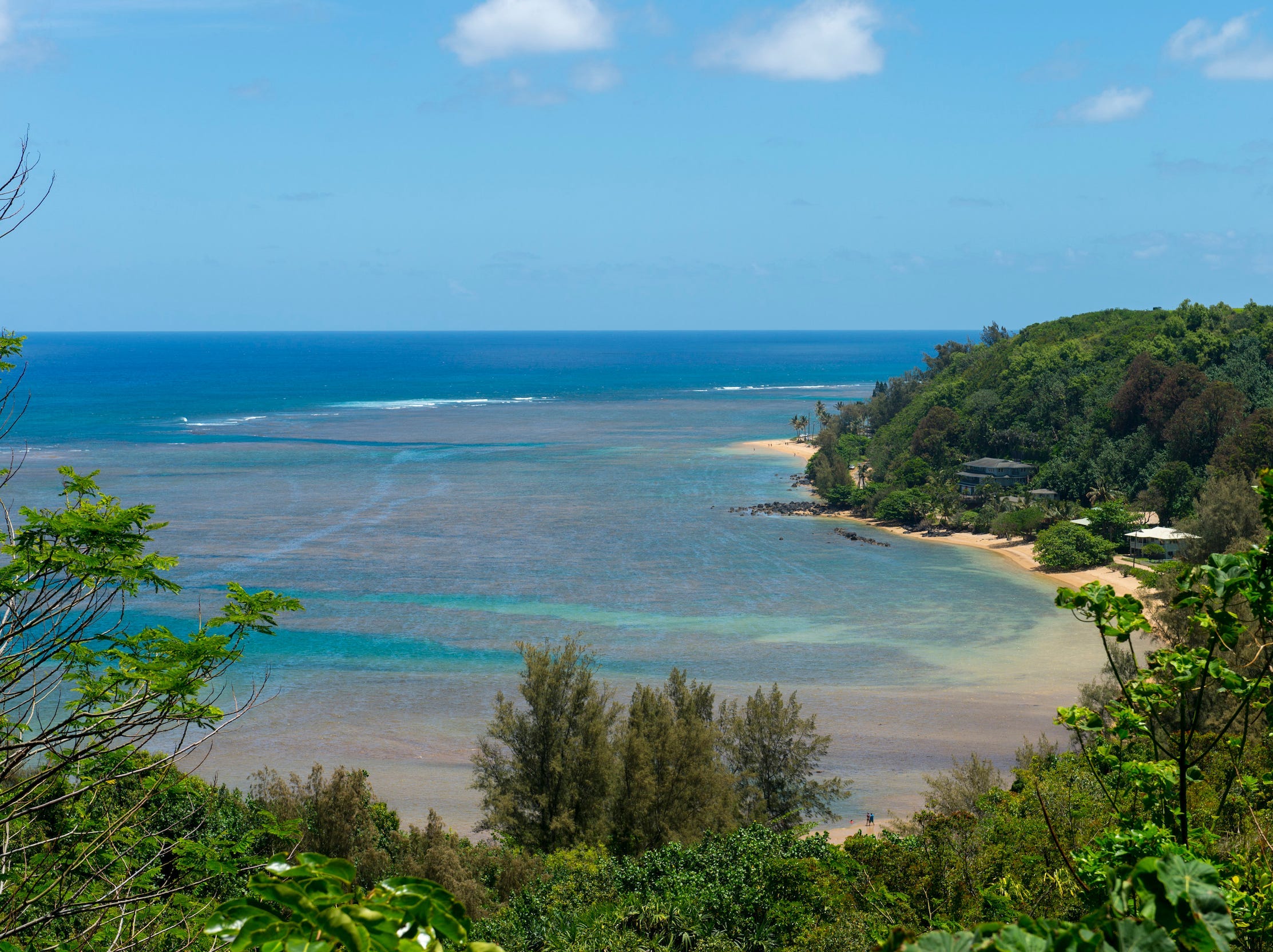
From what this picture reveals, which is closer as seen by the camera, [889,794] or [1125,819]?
[1125,819]

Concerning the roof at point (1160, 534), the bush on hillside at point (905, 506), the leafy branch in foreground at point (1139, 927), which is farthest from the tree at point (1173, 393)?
the leafy branch in foreground at point (1139, 927)

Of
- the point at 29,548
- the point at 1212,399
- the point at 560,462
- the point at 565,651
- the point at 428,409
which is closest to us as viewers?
the point at 29,548

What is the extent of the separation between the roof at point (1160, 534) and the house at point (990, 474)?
13519mm

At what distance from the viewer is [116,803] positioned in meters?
15.2

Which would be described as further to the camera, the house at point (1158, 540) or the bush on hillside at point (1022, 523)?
the bush on hillside at point (1022, 523)

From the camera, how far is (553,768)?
22047 mm

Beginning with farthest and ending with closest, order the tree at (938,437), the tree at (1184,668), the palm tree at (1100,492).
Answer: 1. the tree at (938,437)
2. the palm tree at (1100,492)
3. the tree at (1184,668)

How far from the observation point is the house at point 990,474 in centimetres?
6762

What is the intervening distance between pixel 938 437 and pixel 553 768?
58365mm

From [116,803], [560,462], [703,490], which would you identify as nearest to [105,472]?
[560,462]

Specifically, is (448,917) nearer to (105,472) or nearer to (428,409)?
(105,472)

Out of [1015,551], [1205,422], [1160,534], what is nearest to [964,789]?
[1160,534]

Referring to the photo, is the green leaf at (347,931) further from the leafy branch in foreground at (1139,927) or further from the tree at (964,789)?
the tree at (964,789)

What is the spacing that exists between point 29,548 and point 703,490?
229 feet
